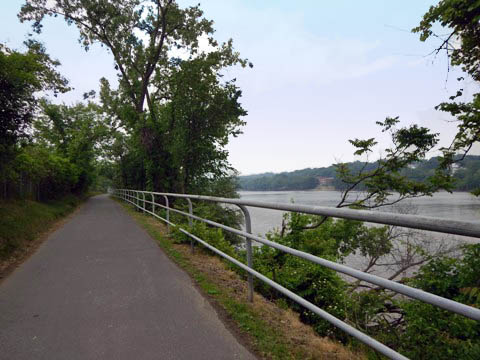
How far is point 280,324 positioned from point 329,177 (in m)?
19.1

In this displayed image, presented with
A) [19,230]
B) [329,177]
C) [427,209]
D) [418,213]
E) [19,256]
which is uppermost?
[329,177]

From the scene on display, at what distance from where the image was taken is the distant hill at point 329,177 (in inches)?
307

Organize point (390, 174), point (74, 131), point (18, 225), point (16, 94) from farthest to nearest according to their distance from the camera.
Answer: point (74, 131) < point (390, 174) < point (18, 225) < point (16, 94)

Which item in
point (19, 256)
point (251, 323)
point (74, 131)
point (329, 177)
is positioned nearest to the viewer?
point (251, 323)

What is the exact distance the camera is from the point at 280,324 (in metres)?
2.85

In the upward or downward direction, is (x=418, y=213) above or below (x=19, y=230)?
below

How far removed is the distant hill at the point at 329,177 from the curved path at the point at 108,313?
21.9 ft

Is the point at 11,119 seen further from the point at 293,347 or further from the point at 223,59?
the point at 223,59

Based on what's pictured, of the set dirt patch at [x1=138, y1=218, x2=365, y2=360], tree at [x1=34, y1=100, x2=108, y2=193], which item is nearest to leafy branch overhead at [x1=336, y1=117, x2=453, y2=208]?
dirt patch at [x1=138, y1=218, x2=365, y2=360]

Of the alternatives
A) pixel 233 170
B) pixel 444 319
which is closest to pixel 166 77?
pixel 233 170

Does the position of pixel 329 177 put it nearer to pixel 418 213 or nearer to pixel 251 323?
pixel 418 213

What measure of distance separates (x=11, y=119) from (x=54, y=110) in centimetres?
2376

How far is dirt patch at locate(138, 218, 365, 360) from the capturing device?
7.82 feet

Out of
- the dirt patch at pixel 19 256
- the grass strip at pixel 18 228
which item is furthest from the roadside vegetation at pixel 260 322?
the grass strip at pixel 18 228
